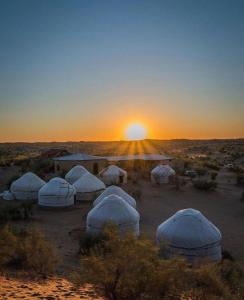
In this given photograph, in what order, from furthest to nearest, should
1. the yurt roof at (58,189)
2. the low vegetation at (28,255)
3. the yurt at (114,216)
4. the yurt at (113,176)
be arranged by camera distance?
1. the yurt at (113,176)
2. the yurt roof at (58,189)
3. the yurt at (114,216)
4. the low vegetation at (28,255)

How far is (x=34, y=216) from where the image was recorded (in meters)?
22.6

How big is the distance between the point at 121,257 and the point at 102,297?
1403 millimetres

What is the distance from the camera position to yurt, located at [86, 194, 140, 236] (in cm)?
1709

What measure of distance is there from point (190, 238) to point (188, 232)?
0.27 m

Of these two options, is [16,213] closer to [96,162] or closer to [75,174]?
[75,174]

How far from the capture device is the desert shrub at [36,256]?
10.2 m

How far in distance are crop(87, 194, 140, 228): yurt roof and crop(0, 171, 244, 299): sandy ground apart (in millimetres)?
1164

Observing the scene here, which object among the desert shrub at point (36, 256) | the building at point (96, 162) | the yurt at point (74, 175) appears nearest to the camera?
the desert shrub at point (36, 256)

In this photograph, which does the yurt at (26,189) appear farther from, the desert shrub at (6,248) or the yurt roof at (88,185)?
the desert shrub at (6,248)

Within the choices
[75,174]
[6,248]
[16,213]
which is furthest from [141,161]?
[6,248]

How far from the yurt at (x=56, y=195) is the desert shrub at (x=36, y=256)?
46.6ft

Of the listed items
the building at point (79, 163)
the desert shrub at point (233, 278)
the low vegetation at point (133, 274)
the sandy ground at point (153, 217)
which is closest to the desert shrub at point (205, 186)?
the sandy ground at point (153, 217)

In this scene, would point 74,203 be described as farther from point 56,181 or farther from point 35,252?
point 35,252

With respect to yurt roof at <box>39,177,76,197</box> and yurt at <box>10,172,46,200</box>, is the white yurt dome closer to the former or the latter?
yurt at <box>10,172,46,200</box>
